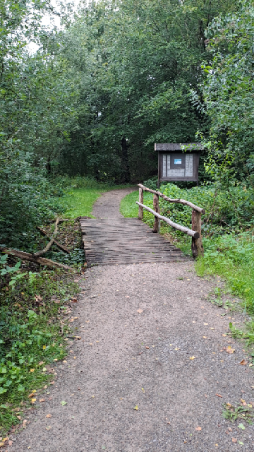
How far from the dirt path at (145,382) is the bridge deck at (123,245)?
1.57 m

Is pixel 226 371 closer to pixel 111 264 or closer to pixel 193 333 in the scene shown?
pixel 193 333

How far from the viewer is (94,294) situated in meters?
5.50

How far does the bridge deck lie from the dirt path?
1573 mm

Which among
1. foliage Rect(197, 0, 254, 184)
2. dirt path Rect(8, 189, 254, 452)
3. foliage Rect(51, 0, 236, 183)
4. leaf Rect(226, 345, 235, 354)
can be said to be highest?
foliage Rect(51, 0, 236, 183)

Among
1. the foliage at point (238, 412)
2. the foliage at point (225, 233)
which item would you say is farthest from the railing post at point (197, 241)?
the foliage at point (238, 412)

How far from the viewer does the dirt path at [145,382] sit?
2.78m

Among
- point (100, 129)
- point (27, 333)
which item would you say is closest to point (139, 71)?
point (100, 129)

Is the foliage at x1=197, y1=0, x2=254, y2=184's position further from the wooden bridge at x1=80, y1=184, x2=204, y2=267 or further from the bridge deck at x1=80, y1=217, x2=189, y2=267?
the bridge deck at x1=80, y1=217, x2=189, y2=267

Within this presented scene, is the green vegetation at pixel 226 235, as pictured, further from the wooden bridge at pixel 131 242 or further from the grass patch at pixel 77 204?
the grass patch at pixel 77 204

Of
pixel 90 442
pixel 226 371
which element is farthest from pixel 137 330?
pixel 90 442

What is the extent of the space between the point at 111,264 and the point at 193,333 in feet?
9.16

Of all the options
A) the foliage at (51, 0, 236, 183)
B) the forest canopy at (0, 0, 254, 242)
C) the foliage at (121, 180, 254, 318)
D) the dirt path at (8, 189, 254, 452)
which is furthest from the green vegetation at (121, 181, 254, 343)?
the foliage at (51, 0, 236, 183)

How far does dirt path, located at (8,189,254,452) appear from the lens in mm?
2777

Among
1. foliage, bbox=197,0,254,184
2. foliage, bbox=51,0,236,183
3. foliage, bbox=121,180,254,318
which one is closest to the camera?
foliage, bbox=121,180,254,318
